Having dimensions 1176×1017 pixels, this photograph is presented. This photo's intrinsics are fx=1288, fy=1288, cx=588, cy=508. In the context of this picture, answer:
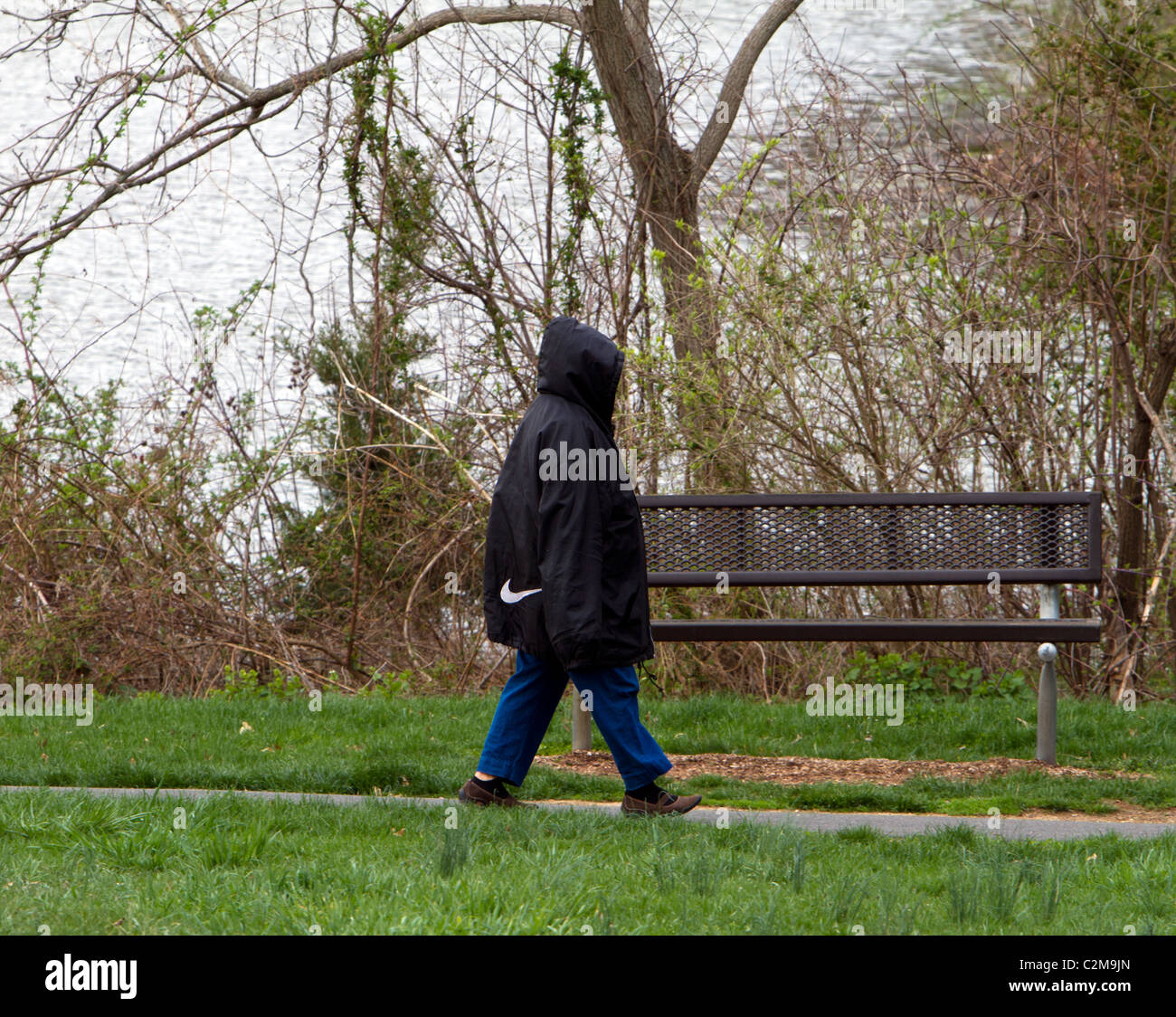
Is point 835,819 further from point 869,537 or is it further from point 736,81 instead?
point 736,81

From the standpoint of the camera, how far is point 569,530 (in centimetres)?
436

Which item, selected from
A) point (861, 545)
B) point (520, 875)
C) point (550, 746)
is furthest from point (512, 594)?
point (861, 545)

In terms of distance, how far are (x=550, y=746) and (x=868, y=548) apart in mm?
1821

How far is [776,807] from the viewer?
5.06 metres

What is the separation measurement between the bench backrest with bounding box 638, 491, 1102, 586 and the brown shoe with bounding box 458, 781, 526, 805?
167 cm

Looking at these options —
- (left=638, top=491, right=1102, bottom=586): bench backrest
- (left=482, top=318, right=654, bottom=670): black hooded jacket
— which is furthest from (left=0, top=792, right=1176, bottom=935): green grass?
(left=638, top=491, right=1102, bottom=586): bench backrest

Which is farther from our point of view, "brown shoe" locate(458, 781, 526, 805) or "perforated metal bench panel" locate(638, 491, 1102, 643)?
"perforated metal bench panel" locate(638, 491, 1102, 643)

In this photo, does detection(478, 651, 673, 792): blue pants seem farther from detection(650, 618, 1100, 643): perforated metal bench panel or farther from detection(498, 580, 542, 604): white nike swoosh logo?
detection(650, 618, 1100, 643): perforated metal bench panel

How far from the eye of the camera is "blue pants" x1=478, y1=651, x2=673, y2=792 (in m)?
4.53

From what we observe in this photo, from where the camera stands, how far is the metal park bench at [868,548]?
6000mm

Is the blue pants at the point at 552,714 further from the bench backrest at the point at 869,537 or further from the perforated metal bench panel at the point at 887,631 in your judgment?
the bench backrest at the point at 869,537

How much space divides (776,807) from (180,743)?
2831 millimetres

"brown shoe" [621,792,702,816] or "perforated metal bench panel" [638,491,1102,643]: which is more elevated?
"perforated metal bench panel" [638,491,1102,643]
